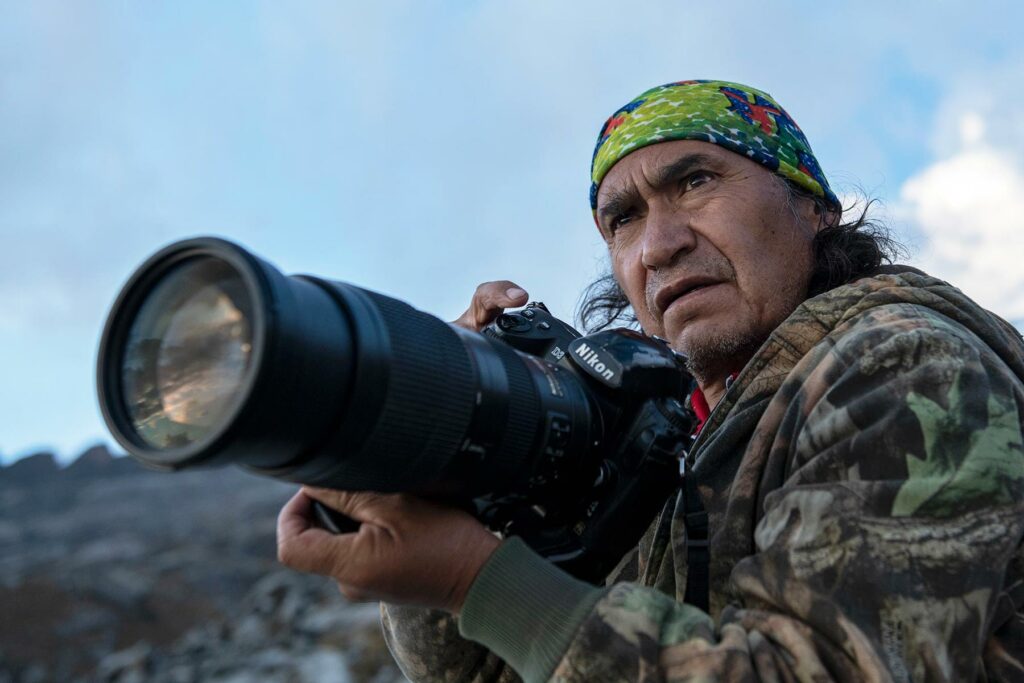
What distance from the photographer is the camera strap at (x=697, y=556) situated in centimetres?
141

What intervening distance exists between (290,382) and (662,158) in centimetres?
152

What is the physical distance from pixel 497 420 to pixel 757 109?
1553mm

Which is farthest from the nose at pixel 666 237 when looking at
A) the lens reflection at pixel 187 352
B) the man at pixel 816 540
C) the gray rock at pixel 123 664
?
the gray rock at pixel 123 664

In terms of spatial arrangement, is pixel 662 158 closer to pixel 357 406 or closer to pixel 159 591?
pixel 357 406

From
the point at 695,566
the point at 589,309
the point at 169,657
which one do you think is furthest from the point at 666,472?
the point at 169,657

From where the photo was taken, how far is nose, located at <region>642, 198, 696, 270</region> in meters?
2.18

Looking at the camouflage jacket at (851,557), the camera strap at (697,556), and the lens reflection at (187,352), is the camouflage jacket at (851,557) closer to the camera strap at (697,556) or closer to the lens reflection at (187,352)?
the camera strap at (697,556)

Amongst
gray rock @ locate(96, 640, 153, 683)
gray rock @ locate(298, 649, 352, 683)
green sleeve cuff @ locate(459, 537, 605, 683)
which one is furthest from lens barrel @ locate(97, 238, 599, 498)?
gray rock @ locate(96, 640, 153, 683)

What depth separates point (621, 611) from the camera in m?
1.17

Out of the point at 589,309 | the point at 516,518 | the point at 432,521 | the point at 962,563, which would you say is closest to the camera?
the point at 962,563

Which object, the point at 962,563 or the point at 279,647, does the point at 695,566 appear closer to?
the point at 962,563

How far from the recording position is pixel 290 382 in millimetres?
1006

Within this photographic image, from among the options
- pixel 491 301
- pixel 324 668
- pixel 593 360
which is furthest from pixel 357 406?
pixel 324 668

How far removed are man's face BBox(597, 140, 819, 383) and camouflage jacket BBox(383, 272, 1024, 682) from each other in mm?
595
